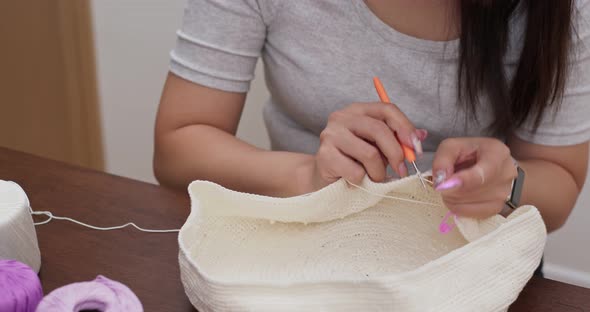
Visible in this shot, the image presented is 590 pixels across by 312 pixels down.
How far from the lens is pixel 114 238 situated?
55 centimetres

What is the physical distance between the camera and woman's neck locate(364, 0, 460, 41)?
68 cm

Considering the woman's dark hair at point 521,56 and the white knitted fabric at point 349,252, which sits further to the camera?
the woman's dark hair at point 521,56

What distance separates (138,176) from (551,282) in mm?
1208

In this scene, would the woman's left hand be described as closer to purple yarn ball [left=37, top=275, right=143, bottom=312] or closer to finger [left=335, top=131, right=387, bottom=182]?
finger [left=335, top=131, right=387, bottom=182]

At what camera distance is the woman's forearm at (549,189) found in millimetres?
674

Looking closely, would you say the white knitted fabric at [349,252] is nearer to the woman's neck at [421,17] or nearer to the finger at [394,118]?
the finger at [394,118]

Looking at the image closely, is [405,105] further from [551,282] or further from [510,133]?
[551,282]

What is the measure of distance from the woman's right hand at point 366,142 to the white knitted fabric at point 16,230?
23 cm

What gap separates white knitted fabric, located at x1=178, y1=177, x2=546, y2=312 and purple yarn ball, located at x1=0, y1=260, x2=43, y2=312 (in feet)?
0.30

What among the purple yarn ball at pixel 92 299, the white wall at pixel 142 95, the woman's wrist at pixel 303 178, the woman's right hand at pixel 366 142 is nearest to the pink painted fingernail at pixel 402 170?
the woman's right hand at pixel 366 142

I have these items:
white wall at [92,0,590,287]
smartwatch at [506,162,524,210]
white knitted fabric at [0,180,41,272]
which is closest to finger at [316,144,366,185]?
smartwatch at [506,162,524,210]

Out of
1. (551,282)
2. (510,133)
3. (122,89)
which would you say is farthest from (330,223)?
(122,89)

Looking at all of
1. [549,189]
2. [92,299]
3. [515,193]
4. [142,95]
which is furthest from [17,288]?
[142,95]

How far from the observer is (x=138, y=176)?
1.59 meters
